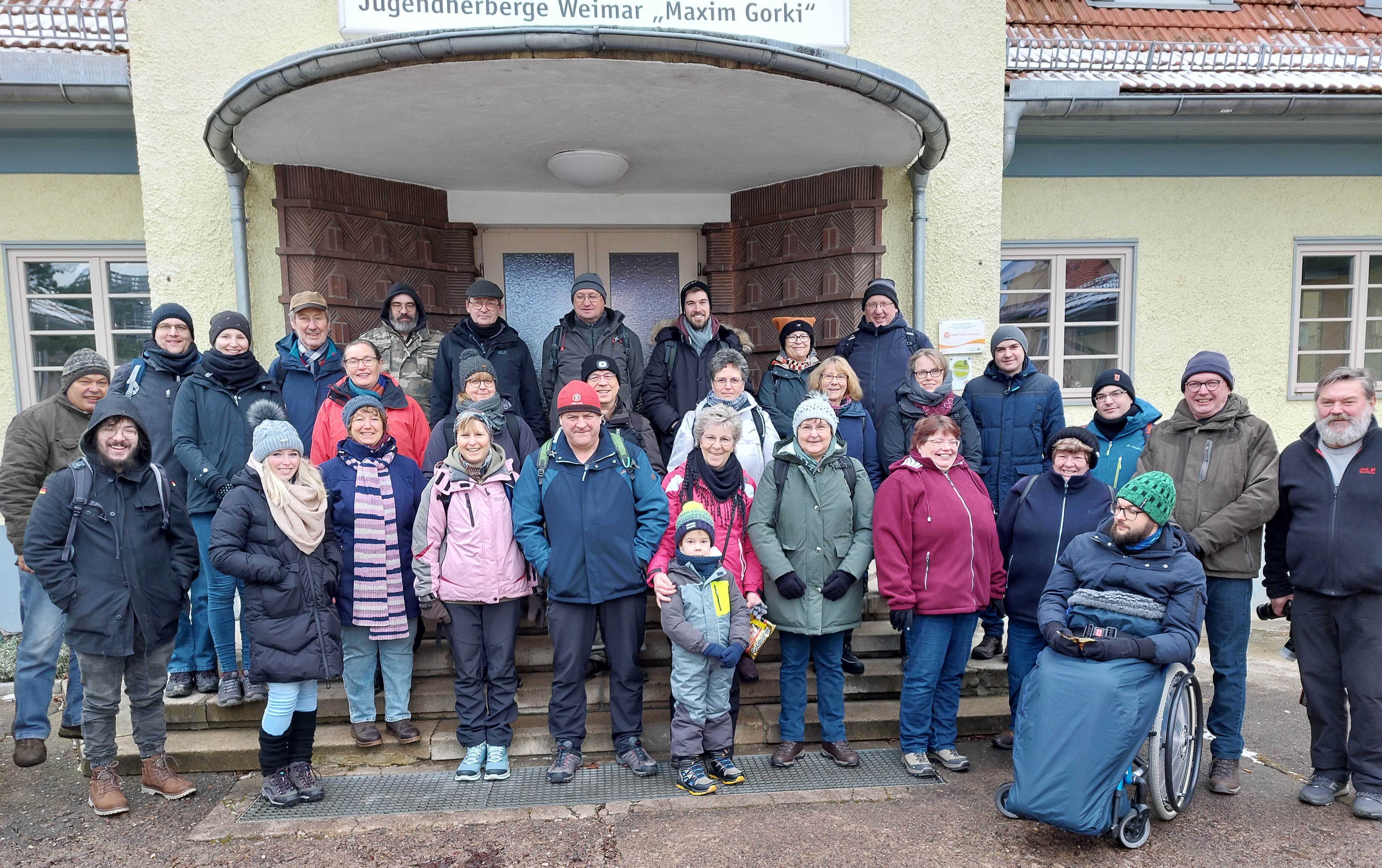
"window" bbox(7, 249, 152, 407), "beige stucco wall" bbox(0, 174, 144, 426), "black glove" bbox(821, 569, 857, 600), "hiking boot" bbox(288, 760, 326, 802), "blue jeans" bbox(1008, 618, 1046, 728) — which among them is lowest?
"hiking boot" bbox(288, 760, 326, 802)

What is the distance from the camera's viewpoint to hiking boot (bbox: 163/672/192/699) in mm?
4285

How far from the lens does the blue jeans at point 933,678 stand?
3.84 m

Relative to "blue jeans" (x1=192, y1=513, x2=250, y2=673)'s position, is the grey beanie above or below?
above

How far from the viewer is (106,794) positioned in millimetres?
3645

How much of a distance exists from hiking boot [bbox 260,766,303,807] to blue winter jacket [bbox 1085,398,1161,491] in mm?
4099

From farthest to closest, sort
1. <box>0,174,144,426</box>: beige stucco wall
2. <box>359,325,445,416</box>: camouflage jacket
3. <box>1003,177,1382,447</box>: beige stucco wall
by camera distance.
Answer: <box>1003,177,1382,447</box>: beige stucco wall → <box>0,174,144,426</box>: beige stucco wall → <box>359,325,445,416</box>: camouflage jacket

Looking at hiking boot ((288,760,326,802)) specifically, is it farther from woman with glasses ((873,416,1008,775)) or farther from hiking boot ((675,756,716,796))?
woman with glasses ((873,416,1008,775))

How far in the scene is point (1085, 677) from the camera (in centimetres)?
319

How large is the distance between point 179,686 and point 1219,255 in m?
8.25

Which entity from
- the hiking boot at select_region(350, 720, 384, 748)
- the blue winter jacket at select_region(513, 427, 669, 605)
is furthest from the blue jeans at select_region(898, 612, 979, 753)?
the hiking boot at select_region(350, 720, 384, 748)

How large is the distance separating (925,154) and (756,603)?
3303 millimetres

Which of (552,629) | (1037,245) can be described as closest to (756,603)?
(552,629)

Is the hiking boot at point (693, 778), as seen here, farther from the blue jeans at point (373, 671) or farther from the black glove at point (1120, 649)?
the black glove at point (1120, 649)

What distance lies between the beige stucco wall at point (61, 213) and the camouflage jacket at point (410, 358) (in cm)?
279
